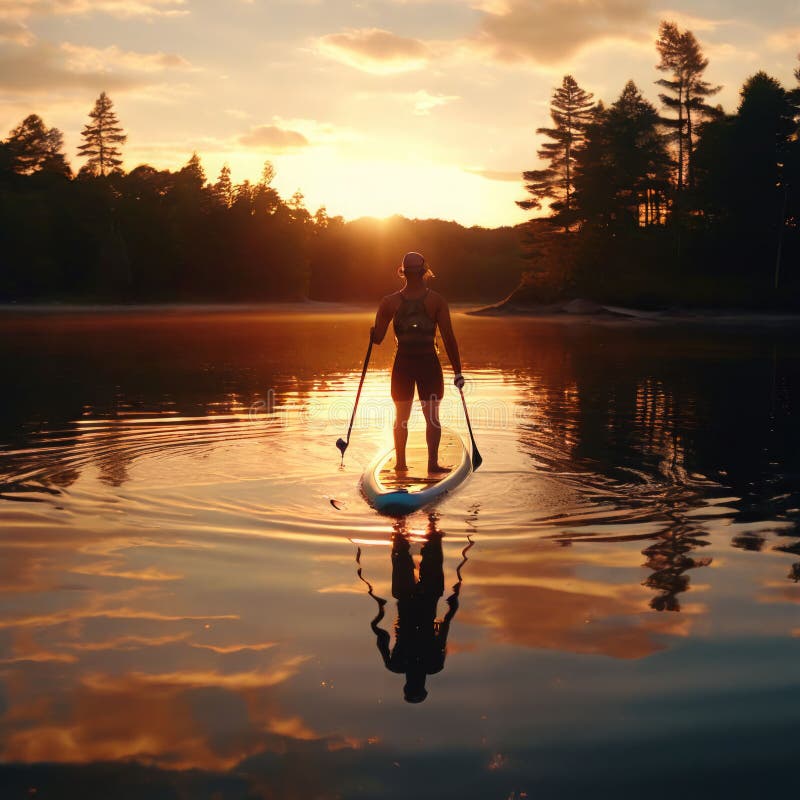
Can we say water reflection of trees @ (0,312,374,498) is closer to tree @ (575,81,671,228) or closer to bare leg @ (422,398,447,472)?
bare leg @ (422,398,447,472)

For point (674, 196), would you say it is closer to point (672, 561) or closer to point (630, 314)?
point (630, 314)

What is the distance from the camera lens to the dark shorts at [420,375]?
9.95 meters

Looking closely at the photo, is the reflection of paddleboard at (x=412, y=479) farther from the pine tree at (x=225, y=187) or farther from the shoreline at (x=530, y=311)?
the pine tree at (x=225, y=187)

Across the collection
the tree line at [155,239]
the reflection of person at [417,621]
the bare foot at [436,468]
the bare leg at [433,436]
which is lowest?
the reflection of person at [417,621]

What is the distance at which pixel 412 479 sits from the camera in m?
9.73

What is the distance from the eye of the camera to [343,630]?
19.2 ft

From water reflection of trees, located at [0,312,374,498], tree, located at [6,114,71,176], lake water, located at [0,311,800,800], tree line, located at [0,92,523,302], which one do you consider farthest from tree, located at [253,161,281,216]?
lake water, located at [0,311,800,800]

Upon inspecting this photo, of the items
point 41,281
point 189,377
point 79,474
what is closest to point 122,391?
point 189,377

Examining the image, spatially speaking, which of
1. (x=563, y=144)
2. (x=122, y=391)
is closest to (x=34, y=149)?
(x=563, y=144)

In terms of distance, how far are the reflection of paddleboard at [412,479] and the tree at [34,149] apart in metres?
108

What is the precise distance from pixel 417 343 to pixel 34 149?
11436cm

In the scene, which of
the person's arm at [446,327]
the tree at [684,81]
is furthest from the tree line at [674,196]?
the person's arm at [446,327]

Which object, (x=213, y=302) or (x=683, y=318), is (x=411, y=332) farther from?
(x=213, y=302)

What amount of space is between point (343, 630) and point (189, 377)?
17049mm
